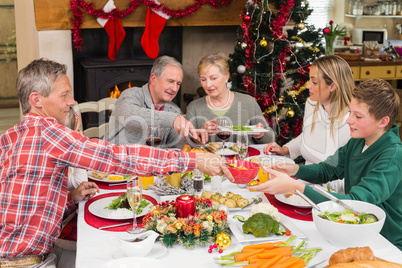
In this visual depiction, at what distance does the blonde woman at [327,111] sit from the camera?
2.49 meters

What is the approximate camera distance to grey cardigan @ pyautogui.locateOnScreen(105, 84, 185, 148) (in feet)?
8.40

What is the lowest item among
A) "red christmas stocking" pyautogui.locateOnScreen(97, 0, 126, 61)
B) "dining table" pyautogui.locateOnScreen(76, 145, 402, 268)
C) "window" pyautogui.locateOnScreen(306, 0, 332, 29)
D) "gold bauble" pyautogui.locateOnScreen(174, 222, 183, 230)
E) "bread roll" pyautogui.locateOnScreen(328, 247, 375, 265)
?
"dining table" pyautogui.locateOnScreen(76, 145, 402, 268)

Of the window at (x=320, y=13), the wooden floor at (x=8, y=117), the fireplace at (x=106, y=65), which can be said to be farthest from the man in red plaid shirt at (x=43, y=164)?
the window at (x=320, y=13)

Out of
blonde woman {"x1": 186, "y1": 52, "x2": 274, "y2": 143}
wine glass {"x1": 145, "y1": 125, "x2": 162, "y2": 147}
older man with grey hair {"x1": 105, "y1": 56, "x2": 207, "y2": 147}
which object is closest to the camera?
wine glass {"x1": 145, "y1": 125, "x2": 162, "y2": 147}

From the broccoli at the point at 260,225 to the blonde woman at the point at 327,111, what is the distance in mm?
1053

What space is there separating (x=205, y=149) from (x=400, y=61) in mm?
4611

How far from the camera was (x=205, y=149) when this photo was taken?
2445mm

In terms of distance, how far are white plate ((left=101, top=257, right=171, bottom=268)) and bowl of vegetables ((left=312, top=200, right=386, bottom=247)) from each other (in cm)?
52

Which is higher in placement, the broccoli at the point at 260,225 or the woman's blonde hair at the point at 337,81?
the woman's blonde hair at the point at 337,81

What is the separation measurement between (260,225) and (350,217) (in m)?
0.30

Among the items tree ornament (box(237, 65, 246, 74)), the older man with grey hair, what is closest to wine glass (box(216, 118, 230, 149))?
the older man with grey hair

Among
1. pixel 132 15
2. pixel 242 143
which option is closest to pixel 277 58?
pixel 132 15

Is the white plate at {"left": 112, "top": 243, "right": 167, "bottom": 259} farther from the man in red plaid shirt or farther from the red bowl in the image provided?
the red bowl

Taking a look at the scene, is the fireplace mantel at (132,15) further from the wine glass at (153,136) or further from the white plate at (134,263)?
the white plate at (134,263)
